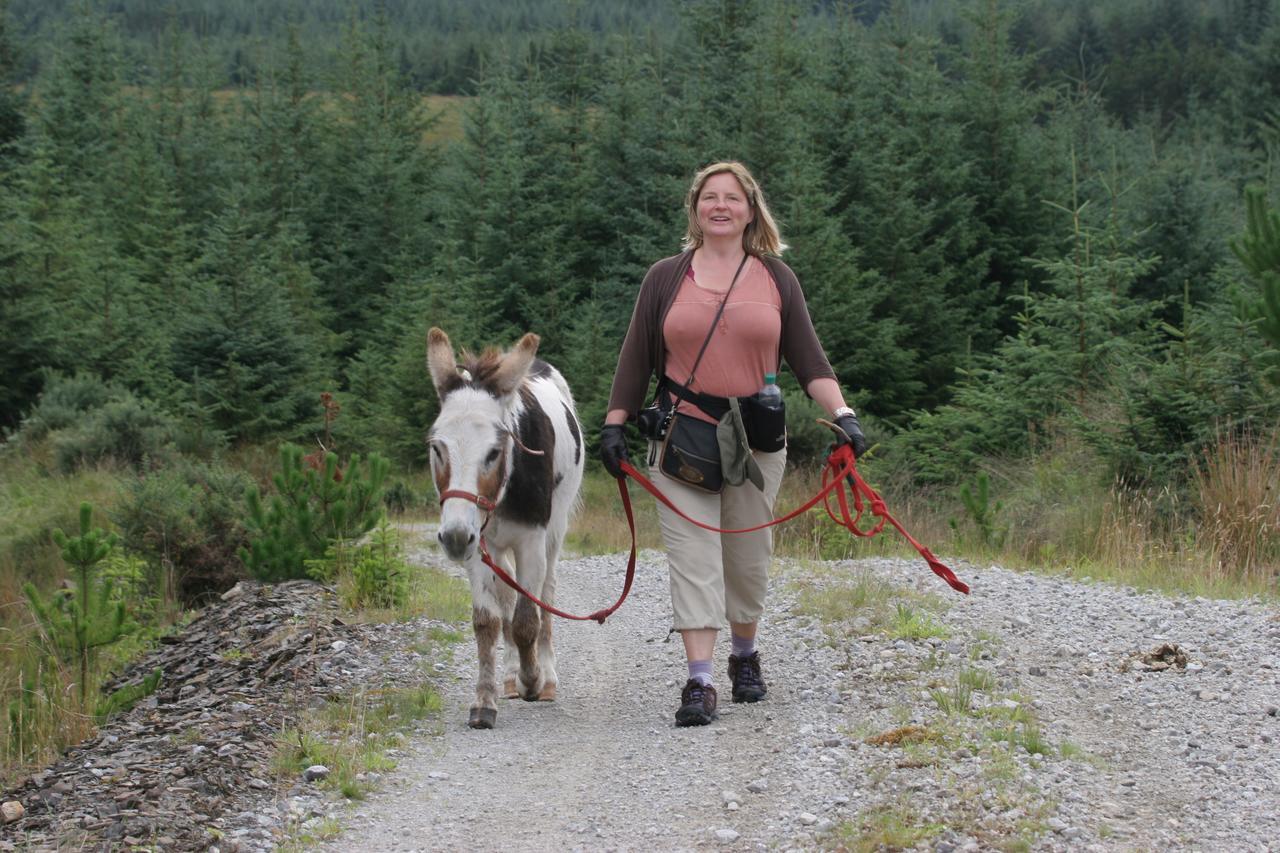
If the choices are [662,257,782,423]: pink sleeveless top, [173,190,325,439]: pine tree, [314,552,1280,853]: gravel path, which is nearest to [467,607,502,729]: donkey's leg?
[314,552,1280,853]: gravel path

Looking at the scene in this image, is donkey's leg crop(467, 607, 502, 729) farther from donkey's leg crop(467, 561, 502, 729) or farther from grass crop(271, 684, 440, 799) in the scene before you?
grass crop(271, 684, 440, 799)

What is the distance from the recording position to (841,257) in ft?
77.2

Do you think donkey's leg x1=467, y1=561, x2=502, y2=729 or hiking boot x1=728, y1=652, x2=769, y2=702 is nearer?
donkey's leg x1=467, y1=561, x2=502, y2=729

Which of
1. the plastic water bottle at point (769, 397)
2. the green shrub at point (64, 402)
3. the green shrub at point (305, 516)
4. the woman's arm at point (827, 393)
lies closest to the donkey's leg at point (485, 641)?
the plastic water bottle at point (769, 397)

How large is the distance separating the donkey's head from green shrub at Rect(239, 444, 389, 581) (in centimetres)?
451

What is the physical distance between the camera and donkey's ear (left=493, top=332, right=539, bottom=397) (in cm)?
619

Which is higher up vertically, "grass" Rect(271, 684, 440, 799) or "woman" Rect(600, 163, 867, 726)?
"woman" Rect(600, 163, 867, 726)

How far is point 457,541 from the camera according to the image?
5770 millimetres

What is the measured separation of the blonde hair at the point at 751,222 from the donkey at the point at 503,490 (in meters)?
0.96

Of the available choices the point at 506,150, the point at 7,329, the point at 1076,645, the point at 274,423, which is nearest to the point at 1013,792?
the point at 1076,645

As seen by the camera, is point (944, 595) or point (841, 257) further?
point (841, 257)

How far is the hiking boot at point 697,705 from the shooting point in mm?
6098

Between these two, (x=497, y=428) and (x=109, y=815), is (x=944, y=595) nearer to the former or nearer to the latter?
(x=497, y=428)

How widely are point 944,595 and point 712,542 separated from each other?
9.85 ft
